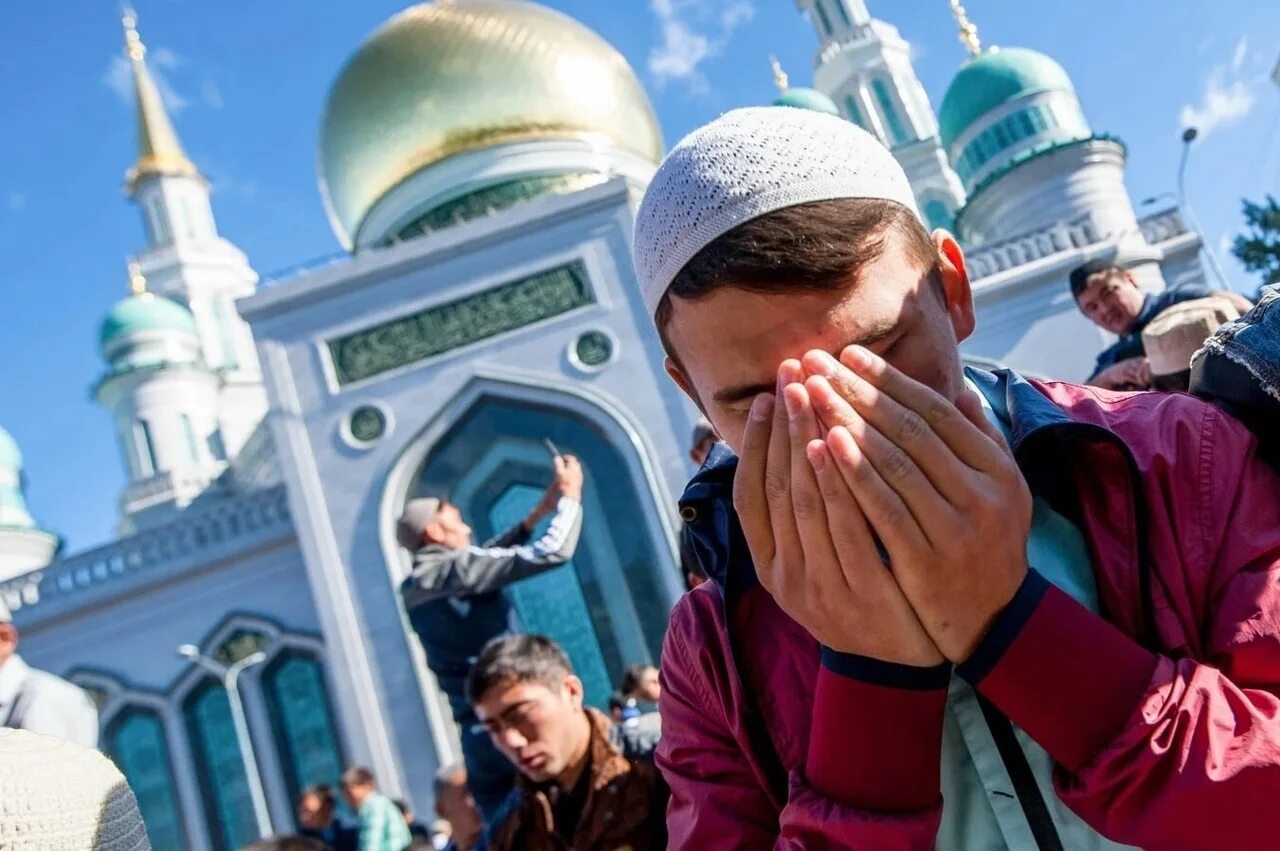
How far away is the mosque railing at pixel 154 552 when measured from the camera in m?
9.89

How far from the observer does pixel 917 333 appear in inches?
34.5

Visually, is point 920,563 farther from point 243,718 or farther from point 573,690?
point 243,718

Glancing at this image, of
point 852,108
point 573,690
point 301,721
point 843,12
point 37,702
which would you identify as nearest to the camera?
point 573,690

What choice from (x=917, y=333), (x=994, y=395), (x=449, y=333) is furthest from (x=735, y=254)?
(x=449, y=333)

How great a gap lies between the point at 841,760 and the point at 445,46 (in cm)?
1191

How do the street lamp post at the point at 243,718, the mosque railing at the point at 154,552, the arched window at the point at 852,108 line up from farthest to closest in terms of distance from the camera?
1. the arched window at the point at 852,108
2. the mosque railing at the point at 154,552
3. the street lamp post at the point at 243,718

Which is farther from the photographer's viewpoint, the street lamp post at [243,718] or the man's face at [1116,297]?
the street lamp post at [243,718]

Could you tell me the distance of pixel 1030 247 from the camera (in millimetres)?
9461

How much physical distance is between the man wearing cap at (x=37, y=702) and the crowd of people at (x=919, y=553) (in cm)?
231

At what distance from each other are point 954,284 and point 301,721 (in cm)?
975

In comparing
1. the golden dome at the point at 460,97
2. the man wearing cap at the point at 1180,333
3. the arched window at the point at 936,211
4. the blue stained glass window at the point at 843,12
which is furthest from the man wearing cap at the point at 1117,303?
the blue stained glass window at the point at 843,12

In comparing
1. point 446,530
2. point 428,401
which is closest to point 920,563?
point 446,530

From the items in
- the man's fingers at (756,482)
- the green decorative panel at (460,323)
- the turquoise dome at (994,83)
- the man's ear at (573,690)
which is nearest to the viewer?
the man's fingers at (756,482)

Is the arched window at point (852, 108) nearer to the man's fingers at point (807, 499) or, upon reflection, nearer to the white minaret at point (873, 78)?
the white minaret at point (873, 78)
